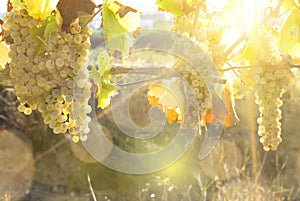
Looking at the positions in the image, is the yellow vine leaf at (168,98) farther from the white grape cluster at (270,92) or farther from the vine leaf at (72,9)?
the vine leaf at (72,9)

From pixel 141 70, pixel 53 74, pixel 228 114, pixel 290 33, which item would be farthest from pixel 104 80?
pixel 290 33

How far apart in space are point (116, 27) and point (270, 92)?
35 centimetres

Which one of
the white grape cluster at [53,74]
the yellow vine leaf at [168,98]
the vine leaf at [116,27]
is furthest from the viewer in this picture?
the yellow vine leaf at [168,98]

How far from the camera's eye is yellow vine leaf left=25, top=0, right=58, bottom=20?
649 mm

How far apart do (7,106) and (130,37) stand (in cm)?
314

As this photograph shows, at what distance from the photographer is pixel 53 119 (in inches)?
25.6

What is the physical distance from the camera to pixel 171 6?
0.98 m

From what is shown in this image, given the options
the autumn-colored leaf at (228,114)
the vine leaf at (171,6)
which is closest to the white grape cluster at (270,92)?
the autumn-colored leaf at (228,114)

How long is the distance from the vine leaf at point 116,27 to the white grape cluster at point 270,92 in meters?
0.28

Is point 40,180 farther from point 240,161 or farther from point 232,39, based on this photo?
point 232,39

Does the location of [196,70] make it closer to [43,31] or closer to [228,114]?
[228,114]

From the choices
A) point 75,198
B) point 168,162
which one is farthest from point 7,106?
point 168,162

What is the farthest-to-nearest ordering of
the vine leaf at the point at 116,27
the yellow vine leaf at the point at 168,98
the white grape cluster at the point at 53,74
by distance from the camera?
the yellow vine leaf at the point at 168,98 → the vine leaf at the point at 116,27 → the white grape cluster at the point at 53,74

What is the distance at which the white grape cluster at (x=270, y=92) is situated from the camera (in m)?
0.95
